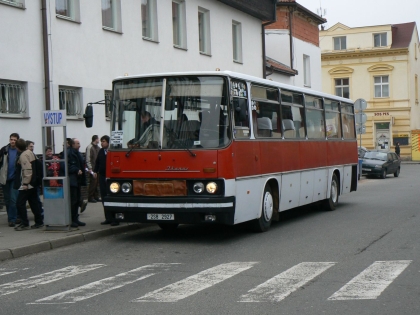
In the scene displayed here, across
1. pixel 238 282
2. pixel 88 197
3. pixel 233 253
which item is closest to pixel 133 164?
pixel 233 253

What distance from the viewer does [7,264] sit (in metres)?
10.9

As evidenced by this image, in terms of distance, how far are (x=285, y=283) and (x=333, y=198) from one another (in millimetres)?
10556

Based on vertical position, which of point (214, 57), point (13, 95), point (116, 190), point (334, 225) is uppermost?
point (214, 57)

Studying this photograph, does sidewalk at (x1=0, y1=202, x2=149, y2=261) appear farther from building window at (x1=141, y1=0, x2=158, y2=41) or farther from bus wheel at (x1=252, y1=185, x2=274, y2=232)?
building window at (x1=141, y1=0, x2=158, y2=41)

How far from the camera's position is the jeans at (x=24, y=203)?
1409cm

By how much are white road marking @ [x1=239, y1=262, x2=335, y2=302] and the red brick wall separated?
2958 cm

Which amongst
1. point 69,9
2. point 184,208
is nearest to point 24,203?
point 184,208

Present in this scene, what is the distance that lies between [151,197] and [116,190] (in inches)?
28.7

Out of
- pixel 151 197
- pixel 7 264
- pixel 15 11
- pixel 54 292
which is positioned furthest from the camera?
pixel 15 11

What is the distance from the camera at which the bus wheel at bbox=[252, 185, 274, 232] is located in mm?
13727

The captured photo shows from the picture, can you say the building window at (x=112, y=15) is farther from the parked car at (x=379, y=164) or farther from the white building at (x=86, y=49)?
the parked car at (x=379, y=164)

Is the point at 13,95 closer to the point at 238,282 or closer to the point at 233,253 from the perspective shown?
the point at 233,253

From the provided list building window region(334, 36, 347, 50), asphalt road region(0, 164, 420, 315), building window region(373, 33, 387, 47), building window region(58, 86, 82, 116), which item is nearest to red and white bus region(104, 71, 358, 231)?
asphalt road region(0, 164, 420, 315)

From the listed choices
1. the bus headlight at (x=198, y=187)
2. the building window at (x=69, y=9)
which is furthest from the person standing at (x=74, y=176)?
the building window at (x=69, y=9)
